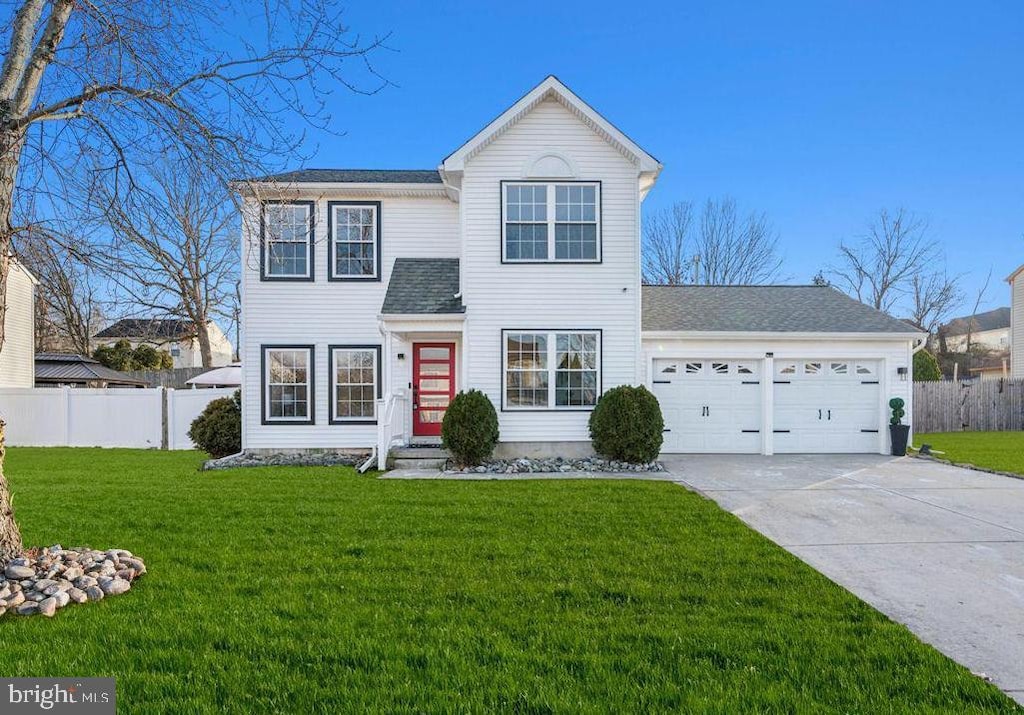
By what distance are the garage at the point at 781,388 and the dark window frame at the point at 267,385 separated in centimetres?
735

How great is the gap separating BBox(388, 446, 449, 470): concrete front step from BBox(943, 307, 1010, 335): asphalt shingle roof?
147ft

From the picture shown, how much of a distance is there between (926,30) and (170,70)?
16.3 meters

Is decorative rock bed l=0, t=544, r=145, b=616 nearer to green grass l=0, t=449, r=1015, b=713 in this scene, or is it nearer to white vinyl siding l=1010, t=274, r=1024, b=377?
green grass l=0, t=449, r=1015, b=713

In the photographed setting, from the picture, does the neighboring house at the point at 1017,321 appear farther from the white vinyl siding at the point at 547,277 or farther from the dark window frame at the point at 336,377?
the dark window frame at the point at 336,377

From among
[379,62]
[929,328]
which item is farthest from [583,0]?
[929,328]

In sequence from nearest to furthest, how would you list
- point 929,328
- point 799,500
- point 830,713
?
1. point 830,713
2. point 799,500
3. point 929,328

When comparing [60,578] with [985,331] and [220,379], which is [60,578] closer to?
[220,379]

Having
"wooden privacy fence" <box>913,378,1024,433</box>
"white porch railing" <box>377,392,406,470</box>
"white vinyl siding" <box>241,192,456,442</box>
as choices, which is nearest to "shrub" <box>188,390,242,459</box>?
"white vinyl siding" <box>241,192,456,442</box>

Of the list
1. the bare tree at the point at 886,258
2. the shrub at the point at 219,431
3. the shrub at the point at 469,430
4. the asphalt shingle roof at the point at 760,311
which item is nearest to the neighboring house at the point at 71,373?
the shrub at the point at 219,431

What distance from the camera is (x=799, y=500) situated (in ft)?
25.6

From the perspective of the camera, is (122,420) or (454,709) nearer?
Result: (454,709)

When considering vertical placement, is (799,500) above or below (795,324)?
below

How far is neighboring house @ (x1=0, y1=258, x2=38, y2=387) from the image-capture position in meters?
18.8

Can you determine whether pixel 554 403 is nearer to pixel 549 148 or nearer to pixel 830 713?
pixel 549 148
